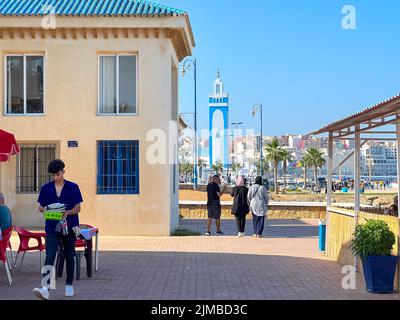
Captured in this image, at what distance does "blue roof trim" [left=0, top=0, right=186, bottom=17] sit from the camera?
19.8m

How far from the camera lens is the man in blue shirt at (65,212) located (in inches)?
382

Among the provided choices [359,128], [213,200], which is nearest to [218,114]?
[213,200]

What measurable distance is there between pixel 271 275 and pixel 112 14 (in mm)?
10115

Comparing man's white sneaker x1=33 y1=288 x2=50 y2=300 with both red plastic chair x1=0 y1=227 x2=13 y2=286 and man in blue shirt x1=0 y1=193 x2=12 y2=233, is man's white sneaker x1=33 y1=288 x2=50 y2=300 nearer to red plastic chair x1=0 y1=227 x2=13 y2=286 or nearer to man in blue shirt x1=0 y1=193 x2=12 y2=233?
red plastic chair x1=0 y1=227 x2=13 y2=286

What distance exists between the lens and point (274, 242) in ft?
62.3

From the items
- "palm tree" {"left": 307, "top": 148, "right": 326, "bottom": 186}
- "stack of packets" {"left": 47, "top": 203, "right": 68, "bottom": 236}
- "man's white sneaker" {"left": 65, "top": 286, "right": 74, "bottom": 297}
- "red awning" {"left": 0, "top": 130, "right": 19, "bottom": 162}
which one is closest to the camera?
"stack of packets" {"left": 47, "top": 203, "right": 68, "bottom": 236}

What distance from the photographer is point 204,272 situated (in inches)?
508

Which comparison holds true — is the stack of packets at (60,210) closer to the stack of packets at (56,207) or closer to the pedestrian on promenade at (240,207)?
the stack of packets at (56,207)

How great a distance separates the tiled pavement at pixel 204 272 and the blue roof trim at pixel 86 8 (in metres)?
6.31

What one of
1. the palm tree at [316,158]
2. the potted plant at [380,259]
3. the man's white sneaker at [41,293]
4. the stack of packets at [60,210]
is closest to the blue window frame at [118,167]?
the stack of packets at [60,210]

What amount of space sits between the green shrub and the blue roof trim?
35.8 ft

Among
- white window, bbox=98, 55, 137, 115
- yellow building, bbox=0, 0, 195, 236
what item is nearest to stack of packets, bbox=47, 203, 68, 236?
yellow building, bbox=0, 0, 195, 236

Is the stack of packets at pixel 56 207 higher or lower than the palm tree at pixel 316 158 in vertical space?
lower
